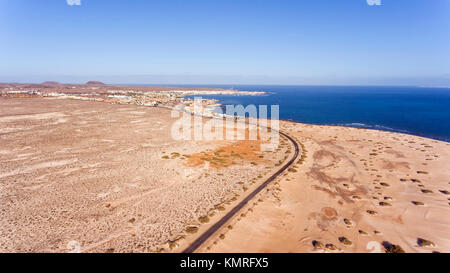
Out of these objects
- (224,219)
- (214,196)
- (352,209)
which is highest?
(214,196)

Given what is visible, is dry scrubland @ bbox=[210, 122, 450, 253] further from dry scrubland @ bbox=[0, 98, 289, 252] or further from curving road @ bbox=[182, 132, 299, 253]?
dry scrubland @ bbox=[0, 98, 289, 252]

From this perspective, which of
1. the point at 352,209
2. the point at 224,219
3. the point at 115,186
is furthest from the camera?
the point at 115,186

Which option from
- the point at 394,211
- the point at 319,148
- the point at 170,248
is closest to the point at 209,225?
the point at 170,248

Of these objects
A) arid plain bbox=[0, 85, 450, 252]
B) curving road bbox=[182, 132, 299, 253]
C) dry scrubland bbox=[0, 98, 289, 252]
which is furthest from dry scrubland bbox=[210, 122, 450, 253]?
dry scrubland bbox=[0, 98, 289, 252]

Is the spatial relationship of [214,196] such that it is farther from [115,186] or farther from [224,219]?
[115,186]

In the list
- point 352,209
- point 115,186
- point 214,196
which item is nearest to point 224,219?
point 214,196

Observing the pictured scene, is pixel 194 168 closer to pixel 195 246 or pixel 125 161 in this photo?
pixel 125 161
